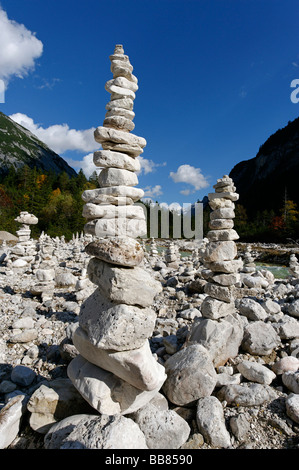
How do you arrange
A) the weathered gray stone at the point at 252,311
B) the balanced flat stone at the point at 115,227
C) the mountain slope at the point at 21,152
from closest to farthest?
the balanced flat stone at the point at 115,227 → the weathered gray stone at the point at 252,311 → the mountain slope at the point at 21,152

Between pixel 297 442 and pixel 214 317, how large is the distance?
2469 millimetres

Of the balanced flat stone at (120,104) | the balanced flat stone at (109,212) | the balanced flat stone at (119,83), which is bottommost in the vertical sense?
the balanced flat stone at (109,212)

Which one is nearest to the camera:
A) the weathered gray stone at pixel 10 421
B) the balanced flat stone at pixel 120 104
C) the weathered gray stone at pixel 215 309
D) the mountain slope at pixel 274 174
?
the weathered gray stone at pixel 10 421

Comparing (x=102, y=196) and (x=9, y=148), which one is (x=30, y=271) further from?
(x=9, y=148)

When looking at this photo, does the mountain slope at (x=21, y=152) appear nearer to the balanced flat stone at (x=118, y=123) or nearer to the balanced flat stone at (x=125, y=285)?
the balanced flat stone at (x=118, y=123)

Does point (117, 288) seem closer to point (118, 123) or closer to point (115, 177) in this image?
point (115, 177)

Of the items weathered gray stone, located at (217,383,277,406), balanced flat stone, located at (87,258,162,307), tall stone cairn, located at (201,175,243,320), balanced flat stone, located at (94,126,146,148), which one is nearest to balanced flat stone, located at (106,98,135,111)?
balanced flat stone, located at (94,126,146,148)

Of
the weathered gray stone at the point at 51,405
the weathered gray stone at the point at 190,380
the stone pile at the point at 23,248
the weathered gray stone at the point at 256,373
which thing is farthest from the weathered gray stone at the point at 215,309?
the stone pile at the point at 23,248

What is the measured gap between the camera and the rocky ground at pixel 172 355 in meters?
3.26

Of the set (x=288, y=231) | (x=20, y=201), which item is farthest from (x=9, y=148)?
(x=288, y=231)

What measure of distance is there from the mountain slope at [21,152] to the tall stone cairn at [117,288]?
4499 inches

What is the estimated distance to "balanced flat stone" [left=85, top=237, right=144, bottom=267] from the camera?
340cm

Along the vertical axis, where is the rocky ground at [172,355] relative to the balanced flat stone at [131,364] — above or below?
below

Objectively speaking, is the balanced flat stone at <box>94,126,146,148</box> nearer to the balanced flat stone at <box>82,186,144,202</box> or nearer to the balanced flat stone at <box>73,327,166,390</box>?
the balanced flat stone at <box>82,186,144,202</box>
